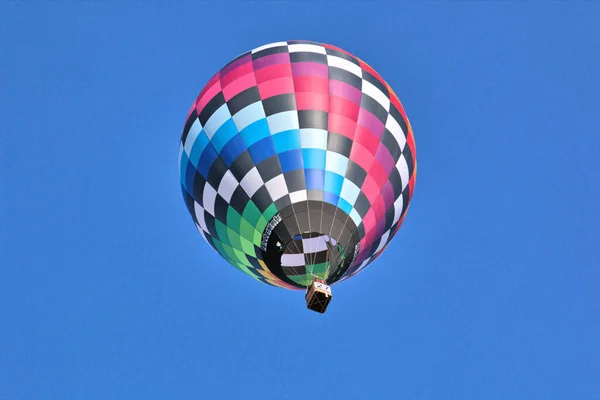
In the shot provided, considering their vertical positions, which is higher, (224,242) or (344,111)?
(344,111)

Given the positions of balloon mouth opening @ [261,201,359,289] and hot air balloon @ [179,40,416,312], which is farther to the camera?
hot air balloon @ [179,40,416,312]

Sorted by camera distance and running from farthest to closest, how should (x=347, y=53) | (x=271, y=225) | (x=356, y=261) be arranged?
(x=347, y=53) < (x=356, y=261) < (x=271, y=225)

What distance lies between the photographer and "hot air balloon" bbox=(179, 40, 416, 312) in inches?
587

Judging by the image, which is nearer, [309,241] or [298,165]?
[309,241]

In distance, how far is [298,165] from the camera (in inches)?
590

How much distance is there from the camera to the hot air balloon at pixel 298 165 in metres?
14.9

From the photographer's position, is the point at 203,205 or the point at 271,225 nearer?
the point at 271,225

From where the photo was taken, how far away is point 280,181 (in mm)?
14914

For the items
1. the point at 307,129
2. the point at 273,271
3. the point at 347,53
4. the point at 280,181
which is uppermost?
the point at 347,53

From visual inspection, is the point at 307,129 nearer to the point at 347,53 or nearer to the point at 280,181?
the point at 280,181

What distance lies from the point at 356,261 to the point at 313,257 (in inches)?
48.1

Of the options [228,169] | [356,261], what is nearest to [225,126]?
[228,169]

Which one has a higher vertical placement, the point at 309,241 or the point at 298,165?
the point at 298,165

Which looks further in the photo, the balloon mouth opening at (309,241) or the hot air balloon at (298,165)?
the hot air balloon at (298,165)
